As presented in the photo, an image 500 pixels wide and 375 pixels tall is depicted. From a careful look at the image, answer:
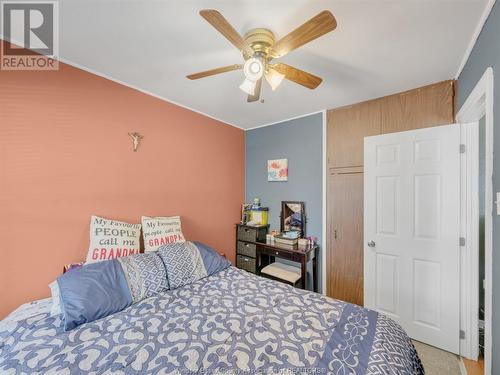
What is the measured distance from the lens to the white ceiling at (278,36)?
4.09 feet

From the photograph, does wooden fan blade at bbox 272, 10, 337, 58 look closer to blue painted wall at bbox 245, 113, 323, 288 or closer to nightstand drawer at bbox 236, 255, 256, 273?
blue painted wall at bbox 245, 113, 323, 288

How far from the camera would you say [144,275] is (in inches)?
65.1

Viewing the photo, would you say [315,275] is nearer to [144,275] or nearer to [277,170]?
[277,170]

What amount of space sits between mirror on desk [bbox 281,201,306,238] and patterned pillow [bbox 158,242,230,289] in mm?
1182

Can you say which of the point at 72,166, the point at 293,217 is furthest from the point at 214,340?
the point at 293,217

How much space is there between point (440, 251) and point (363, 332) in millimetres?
1368

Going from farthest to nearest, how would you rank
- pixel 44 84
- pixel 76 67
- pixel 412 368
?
1. pixel 76 67
2. pixel 44 84
3. pixel 412 368

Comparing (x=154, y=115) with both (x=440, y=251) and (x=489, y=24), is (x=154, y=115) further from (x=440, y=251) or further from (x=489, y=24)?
(x=440, y=251)

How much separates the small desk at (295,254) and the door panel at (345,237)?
17cm

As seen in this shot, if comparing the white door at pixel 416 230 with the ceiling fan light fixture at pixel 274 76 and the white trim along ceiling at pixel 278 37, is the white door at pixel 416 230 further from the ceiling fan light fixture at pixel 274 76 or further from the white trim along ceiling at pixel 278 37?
the ceiling fan light fixture at pixel 274 76

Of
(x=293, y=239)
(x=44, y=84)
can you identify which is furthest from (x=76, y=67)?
(x=293, y=239)

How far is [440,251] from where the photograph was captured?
1986mm

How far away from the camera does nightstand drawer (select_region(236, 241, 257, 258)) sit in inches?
120

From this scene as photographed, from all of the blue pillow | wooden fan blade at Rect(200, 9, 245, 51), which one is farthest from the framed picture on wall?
the blue pillow
